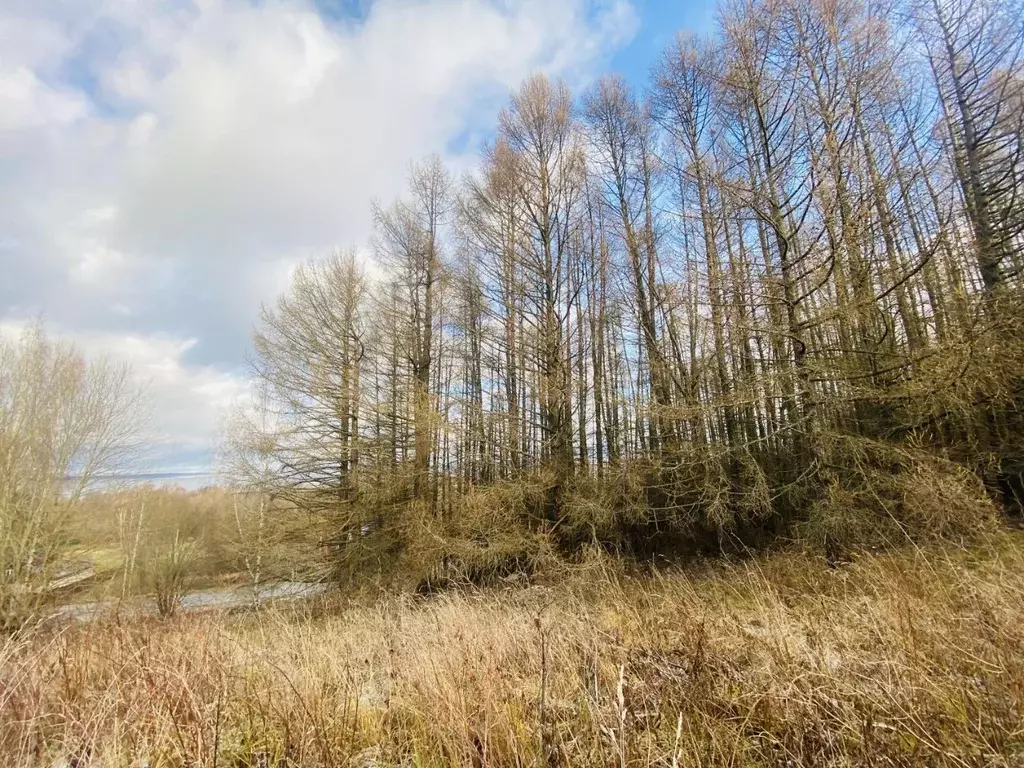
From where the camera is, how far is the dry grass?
212 cm

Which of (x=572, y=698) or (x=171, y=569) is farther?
(x=171, y=569)

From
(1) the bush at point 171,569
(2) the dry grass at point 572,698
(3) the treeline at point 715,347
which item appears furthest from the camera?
(1) the bush at point 171,569

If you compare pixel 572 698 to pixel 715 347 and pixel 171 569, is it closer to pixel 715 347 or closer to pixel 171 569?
pixel 715 347

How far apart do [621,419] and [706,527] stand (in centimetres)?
388

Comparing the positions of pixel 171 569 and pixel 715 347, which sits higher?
pixel 715 347

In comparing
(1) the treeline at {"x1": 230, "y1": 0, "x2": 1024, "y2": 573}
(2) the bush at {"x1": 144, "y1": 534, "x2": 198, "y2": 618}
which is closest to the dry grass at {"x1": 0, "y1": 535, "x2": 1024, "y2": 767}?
(1) the treeline at {"x1": 230, "y1": 0, "x2": 1024, "y2": 573}

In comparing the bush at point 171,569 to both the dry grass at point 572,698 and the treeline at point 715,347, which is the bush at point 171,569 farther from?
the dry grass at point 572,698

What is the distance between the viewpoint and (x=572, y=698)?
2.92 metres

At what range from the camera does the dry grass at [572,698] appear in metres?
2.12

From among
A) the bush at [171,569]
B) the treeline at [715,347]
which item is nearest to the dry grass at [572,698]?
the treeline at [715,347]

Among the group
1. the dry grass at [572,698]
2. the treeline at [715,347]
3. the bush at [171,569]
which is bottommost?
the bush at [171,569]

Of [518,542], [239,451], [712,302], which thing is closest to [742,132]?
[712,302]

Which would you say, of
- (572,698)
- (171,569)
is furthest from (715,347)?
(171,569)

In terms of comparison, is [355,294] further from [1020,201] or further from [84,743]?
[1020,201]
